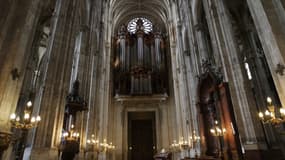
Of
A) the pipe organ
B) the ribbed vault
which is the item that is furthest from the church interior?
the ribbed vault

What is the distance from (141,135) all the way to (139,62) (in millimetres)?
8793

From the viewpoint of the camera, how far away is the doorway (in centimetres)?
2134

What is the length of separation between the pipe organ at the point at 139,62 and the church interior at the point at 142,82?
0.13 metres

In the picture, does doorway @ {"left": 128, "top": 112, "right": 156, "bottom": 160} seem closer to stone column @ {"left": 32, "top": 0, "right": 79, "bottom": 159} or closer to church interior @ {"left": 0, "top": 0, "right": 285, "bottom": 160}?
church interior @ {"left": 0, "top": 0, "right": 285, "bottom": 160}

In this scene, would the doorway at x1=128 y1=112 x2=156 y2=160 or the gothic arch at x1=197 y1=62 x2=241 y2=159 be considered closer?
the gothic arch at x1=197 y1=62 x2=241 y2=159

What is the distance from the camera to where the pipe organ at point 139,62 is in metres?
20.9

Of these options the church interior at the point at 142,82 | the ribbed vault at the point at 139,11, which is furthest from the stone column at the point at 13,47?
the ribbed vault at the point at 139,11

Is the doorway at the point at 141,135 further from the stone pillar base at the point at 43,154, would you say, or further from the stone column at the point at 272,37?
the stone column at the point at 272,37

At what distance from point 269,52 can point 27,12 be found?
7097 millimetres

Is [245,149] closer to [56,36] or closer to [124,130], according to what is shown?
[56,36]

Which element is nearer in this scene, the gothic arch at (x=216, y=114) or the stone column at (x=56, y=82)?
the stone column at (x=56, y=82)

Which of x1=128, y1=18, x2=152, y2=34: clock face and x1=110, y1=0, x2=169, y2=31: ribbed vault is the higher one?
x1=110, y1=0, x2=169, y2=31: ribbed vault

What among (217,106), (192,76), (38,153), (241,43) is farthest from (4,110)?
(241,43)

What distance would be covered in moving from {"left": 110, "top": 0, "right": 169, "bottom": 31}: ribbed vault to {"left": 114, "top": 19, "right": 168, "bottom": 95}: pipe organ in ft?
3.99
